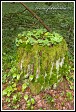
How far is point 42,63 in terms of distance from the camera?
5355 mm

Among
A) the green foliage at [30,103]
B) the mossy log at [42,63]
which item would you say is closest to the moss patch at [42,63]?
the mossy log at [42,63]

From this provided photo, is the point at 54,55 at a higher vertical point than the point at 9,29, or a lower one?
lower

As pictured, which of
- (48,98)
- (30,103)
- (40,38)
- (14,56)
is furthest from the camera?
(14,56)

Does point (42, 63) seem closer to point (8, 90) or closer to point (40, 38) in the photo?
point (40, 38)

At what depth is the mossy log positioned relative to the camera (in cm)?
532

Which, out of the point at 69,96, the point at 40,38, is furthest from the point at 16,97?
the point at 40,38

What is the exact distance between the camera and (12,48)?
7.97 m

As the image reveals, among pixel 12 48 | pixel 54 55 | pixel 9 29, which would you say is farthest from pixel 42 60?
pixel 9 29

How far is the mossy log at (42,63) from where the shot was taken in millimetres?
5320

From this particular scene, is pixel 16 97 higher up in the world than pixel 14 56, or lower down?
lower down

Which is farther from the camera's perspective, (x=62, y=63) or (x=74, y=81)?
(x=74, y=81)

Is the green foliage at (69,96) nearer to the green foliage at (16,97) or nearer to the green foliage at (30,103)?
the green foliage at (30,103)

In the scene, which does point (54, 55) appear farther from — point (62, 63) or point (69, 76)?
point (69, 76)

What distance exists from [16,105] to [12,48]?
3.02m
